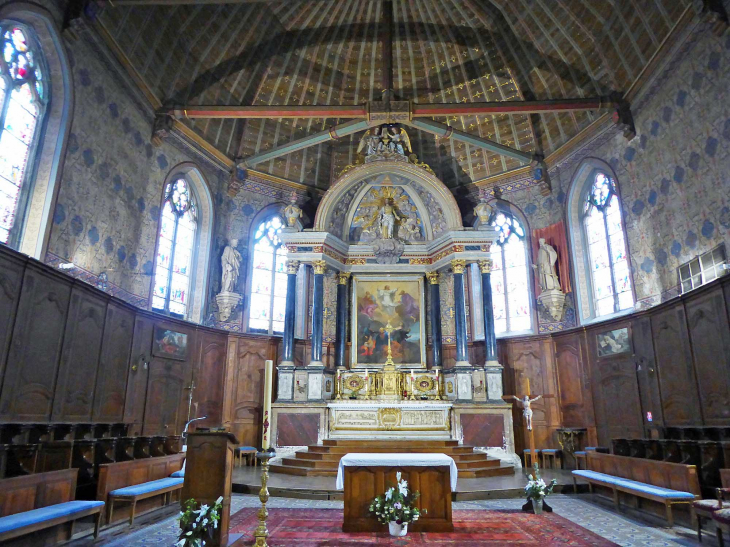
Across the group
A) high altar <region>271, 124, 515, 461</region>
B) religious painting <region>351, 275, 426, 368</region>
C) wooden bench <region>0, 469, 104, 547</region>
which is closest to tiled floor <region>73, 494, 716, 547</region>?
wooden bench <region>0, 469, 104, 547</region>

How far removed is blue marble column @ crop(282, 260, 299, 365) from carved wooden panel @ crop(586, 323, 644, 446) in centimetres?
786

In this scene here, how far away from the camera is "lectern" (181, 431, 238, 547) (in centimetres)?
525

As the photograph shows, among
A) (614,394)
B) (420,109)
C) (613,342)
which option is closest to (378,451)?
(614,394)

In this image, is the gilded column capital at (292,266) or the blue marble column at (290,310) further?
the gilded column capital at (292,266)

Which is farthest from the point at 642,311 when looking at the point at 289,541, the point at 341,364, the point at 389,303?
the point at 289,541

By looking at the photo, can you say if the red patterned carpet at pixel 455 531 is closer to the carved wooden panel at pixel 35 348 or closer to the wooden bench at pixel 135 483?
the wooden bench at pixel 135 483

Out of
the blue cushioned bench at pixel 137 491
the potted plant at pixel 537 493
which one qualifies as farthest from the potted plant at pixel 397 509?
the blue cushioned bench at pixel 137 491

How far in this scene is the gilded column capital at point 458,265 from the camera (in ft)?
48.7

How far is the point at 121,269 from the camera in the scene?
11.4 metres

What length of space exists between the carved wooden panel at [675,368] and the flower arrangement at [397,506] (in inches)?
255

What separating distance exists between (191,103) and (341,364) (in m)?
8.22

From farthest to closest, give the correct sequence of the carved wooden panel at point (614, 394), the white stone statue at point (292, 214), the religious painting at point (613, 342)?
the white stone statue at point (292, 214) < the religious painting at point (613, 342) < the carved wooden panel at point (614, 394)

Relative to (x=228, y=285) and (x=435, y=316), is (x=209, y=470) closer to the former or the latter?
(x=228, y=285)

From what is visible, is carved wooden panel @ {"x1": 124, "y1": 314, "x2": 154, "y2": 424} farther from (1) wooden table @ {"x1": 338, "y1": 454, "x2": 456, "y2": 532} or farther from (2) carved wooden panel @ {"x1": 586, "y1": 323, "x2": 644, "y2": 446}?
(2) carved wooden panel @ {"x1": 586, "y1": 323, "x2": 644, "y2": 446}
